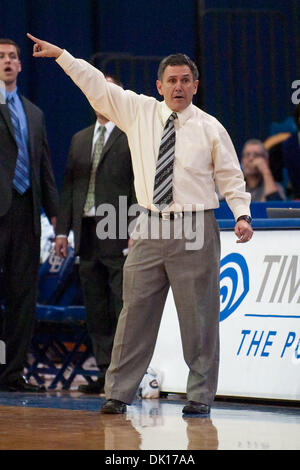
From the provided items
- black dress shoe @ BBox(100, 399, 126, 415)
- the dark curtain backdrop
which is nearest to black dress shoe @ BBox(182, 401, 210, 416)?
black dress shoe @ BBox(100, 399, 126, 415)

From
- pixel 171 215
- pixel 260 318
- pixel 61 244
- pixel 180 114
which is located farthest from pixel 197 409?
pixel 61 244

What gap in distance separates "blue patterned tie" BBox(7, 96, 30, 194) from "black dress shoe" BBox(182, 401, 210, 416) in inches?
81.5

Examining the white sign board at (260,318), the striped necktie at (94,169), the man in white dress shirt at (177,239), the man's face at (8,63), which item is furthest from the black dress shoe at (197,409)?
the man's face at (8,63)

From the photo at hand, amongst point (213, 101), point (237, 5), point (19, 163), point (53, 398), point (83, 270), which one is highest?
point (237, 5)

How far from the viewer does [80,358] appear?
7473mm

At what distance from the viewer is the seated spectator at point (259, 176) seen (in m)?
8.41

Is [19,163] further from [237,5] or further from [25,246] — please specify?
[237,5]

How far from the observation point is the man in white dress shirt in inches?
211

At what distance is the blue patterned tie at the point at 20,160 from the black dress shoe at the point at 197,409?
207 cm

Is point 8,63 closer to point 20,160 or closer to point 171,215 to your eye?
point 20,160

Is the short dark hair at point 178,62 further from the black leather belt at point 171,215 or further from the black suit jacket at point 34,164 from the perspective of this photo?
the black suit jacket at point 34,164

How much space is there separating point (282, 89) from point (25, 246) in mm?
4463

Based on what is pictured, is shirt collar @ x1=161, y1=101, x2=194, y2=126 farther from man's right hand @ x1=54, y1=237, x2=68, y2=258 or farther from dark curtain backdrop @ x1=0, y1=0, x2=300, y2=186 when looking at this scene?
dark curtain backdrop @ x1=0, y1=0, x2=300, y2=186
